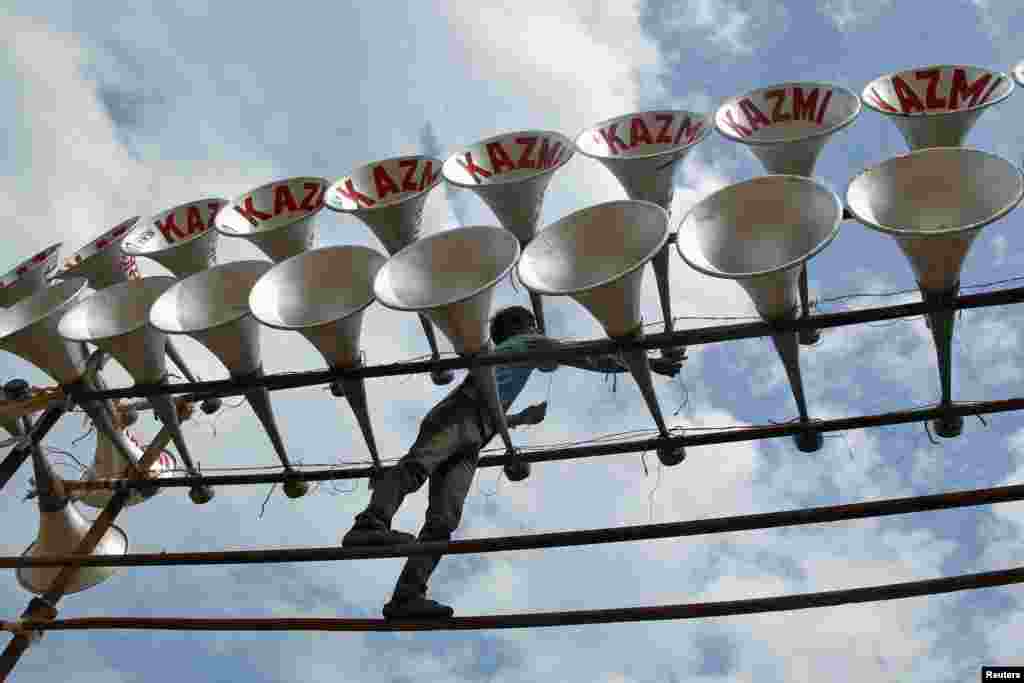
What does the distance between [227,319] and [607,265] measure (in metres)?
3.05

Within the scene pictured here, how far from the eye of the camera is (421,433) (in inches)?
384

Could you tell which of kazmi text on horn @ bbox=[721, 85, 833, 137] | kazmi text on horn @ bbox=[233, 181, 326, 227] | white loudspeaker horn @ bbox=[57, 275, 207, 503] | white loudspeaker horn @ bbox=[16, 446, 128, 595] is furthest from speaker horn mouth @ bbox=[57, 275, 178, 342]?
kazmi text on horn @ bbox=[721, 85, 833, 137]

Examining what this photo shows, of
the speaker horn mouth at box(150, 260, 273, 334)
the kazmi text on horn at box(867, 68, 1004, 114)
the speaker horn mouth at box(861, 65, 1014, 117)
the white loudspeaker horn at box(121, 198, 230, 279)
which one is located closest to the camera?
the speaker horn mouth at box(861, 65, 1014, 117)

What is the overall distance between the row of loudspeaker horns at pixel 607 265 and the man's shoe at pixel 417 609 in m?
1.55

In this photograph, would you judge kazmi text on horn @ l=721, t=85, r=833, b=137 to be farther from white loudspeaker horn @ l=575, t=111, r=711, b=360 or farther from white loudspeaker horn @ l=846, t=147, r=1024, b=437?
white loudspeaker horn @ l=846, t=147, r=1024, b=437

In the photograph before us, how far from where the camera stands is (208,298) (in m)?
10.3

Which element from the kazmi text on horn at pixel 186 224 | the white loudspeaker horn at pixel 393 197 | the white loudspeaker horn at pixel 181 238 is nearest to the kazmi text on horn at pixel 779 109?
the white loudspeaker horn at pixel 393 197

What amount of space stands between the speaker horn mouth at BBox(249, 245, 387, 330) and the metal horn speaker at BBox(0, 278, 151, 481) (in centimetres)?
214

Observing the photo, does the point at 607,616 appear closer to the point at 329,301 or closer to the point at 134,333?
the point at 329,301

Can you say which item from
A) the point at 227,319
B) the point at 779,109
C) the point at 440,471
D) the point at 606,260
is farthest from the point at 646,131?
the point at 227,319

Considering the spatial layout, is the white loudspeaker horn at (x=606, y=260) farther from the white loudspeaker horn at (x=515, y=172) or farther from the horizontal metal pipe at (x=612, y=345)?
the white loudspeaker horn at (x=515, y=172)

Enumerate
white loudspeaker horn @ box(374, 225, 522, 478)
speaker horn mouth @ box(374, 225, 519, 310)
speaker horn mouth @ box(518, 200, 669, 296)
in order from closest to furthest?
speaker horn mouth @ box(518, 200, 669, 296), white loudspeaker horn @ box(374, 225, 522, 478), speaker horn mouth @ box(374, 225, 519, 310)

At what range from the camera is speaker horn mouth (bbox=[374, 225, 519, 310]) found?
356 inches

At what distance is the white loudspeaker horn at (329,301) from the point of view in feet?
30.6
